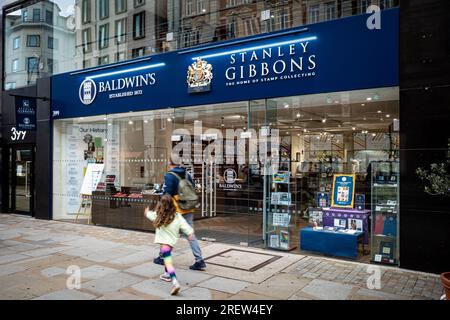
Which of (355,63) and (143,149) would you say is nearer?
(355,63)

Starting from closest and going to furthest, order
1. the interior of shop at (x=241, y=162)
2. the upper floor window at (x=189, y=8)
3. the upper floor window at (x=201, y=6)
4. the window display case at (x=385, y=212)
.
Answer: the window display case at (x=385, y=212), the interior of shop at (x=241, y=162), the upper floor window at (x=201, y=6), the upper floor window at (x=189, y=8)

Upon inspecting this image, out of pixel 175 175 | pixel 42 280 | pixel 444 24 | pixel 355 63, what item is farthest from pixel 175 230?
pixel 444 24

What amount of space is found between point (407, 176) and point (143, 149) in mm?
7394

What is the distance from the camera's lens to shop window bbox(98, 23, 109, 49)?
11431 millimetres

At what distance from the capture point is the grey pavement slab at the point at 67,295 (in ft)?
15.8

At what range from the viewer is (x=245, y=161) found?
29.8ft

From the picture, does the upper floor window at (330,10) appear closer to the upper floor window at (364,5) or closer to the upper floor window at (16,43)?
the upper floor window at (364,5)

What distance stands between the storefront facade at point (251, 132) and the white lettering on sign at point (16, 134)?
5.23ft

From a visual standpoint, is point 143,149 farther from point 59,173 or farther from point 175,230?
point 175,230

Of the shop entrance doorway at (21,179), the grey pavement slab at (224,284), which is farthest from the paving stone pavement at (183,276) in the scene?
the shop entrance doorway at (21,179)

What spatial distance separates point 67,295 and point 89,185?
682cm

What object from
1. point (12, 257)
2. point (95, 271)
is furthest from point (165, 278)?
point (12, 257)

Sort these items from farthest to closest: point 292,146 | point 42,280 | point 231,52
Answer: point 292,146, point 231,52, point 42,280

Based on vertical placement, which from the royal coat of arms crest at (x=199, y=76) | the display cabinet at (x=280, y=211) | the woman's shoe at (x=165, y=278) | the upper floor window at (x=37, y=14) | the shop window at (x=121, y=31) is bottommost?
the woman's shoe at (x=165, y=278)
